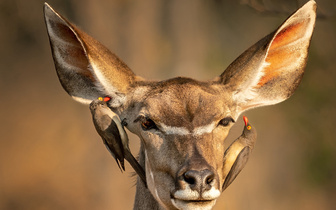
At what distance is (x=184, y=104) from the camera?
5.14 metres

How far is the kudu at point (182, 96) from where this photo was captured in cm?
480

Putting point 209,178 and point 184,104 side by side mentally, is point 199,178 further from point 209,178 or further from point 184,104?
point 184,104

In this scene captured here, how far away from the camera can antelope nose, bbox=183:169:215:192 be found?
4.59 m

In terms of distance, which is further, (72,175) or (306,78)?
(306,78)

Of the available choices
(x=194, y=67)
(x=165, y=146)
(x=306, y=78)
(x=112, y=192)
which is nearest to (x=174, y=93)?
(x=165, y=146)

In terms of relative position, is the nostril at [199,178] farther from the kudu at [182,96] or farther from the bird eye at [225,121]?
the bird eye at [225,121]

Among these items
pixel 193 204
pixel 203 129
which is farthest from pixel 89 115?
pixel 193 204

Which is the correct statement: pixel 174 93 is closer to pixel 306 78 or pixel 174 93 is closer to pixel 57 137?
pixel 57 137

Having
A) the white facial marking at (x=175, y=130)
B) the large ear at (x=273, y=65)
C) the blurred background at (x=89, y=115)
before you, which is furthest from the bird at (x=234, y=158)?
the blurred background at (x=89, y=115)

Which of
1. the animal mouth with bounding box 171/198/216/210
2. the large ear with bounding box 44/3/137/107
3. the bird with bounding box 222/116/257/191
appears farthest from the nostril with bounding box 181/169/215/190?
the large ear with bounding box 44/3/137/107

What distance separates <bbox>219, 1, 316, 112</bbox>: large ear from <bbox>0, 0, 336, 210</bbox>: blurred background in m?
5.61

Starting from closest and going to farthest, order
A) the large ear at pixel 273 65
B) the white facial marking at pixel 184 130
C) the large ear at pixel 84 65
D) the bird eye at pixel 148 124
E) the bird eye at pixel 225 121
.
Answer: the white facial marking at pixel 184 130 < the bird eye at pixel 148 124 < the bird eye at pixel 225 121 < the large ear at pixel 84 65 < the large ear at pixel 273 65

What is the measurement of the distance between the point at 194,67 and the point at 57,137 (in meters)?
2.60

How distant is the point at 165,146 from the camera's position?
498 cm
